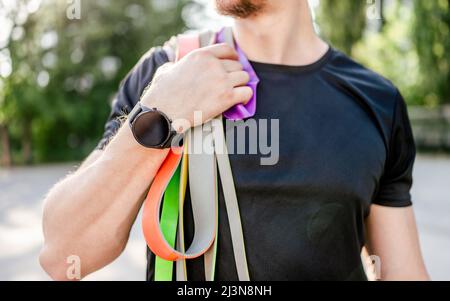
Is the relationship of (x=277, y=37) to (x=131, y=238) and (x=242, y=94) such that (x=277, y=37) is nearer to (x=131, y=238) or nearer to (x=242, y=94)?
(x=242, y=94)

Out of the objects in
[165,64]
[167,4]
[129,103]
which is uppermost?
[167,4]

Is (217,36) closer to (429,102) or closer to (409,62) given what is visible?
(429,102)

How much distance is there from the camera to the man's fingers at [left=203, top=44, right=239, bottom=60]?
123 centimetres

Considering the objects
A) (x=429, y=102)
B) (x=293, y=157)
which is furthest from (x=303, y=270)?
(x=429, y=102)

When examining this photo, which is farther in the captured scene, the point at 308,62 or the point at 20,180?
the point at 20,180

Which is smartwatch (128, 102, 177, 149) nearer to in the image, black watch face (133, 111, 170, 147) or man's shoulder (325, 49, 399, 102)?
black watch face (133, 111, 170, 147)

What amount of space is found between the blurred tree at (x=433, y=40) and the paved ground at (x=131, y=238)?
354 cm

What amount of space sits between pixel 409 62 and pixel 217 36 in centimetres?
2391

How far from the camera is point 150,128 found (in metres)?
1.14

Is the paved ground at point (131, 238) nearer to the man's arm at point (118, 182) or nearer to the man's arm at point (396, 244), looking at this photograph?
the man's arm at point (118, 182)

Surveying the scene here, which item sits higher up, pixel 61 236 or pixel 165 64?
pixel 165 64

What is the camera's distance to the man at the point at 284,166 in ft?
3.80

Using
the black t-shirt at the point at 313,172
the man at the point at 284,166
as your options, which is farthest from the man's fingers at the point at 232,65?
the black t-shirt at the point at 313,172

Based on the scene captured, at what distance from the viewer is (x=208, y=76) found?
119 cm
